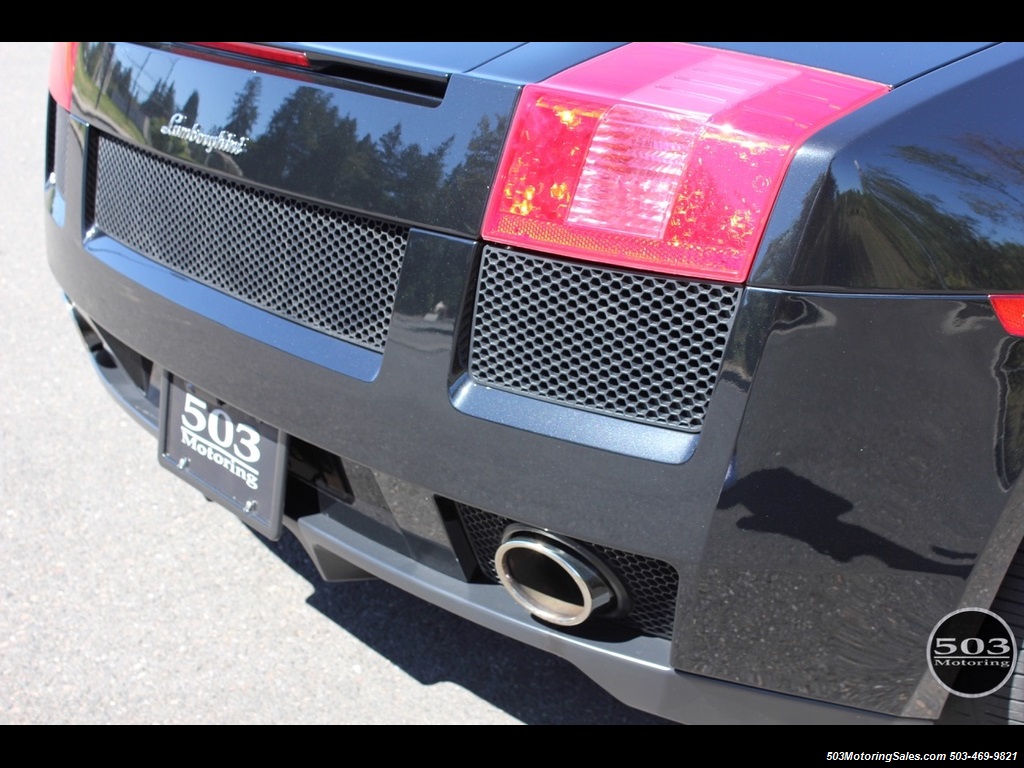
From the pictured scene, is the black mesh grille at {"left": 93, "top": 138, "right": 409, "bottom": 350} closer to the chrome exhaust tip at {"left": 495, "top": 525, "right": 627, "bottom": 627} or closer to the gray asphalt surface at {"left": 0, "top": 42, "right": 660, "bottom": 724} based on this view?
the chrome exhaust tip at {"left": 495, "top": 525, "right": 627, "bottom": 627}

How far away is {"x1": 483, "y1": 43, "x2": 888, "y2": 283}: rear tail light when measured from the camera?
1.41m

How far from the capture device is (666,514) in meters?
1.50

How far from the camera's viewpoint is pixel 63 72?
2354mm

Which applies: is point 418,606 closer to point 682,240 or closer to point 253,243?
point 253,243

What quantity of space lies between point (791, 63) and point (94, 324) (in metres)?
1.66

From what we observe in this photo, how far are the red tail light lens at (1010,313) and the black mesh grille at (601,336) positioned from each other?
0.37 m

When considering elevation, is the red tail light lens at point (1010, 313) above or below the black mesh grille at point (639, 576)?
above

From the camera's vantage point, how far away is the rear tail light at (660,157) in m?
1.41

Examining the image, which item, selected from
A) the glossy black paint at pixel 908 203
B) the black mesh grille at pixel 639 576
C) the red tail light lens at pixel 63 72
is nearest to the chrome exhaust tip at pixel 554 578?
the black mesh grille at pixel 639 576

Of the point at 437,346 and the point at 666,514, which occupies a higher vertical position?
the point at 437,346

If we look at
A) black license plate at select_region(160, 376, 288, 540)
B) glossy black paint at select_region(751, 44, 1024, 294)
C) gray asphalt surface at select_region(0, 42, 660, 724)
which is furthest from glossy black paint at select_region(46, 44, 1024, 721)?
gray asphalt surface at select_region(0, 42, 660, 724)

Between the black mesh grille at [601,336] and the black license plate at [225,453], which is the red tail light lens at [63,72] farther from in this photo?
the black mesh grille at [601,336]
